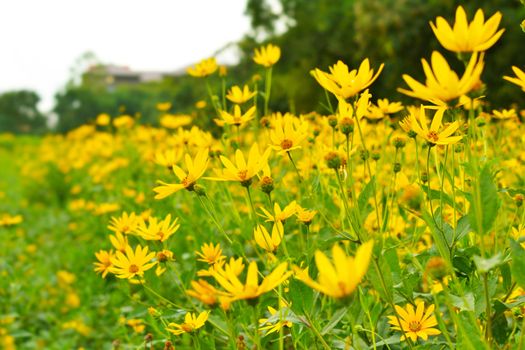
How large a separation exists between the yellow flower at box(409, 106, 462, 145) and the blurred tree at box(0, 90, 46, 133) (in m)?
29.8

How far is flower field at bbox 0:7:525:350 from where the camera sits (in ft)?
2.00

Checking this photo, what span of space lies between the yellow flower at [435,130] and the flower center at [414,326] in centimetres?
28

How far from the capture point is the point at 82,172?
4.71 metres

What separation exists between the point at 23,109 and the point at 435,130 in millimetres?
32349

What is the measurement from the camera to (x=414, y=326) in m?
0.81

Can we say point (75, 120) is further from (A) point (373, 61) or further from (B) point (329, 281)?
(B) point (329, 281)

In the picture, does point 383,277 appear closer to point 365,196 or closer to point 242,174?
point 365,196

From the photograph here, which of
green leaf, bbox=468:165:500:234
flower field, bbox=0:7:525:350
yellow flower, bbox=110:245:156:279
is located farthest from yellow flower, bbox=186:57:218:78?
green leaf, bbox=468:165:500:234

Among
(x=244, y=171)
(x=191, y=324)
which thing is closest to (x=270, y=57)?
(x=244, y=171)

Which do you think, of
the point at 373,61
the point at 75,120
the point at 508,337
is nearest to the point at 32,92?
the point at 75,120

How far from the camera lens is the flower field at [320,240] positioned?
0.61m

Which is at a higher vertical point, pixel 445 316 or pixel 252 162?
pixel 252 162

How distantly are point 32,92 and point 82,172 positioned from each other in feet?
94.9

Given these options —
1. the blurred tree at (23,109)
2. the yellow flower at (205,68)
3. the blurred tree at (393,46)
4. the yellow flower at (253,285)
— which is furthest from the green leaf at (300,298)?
the blurred tree at (23,109)
